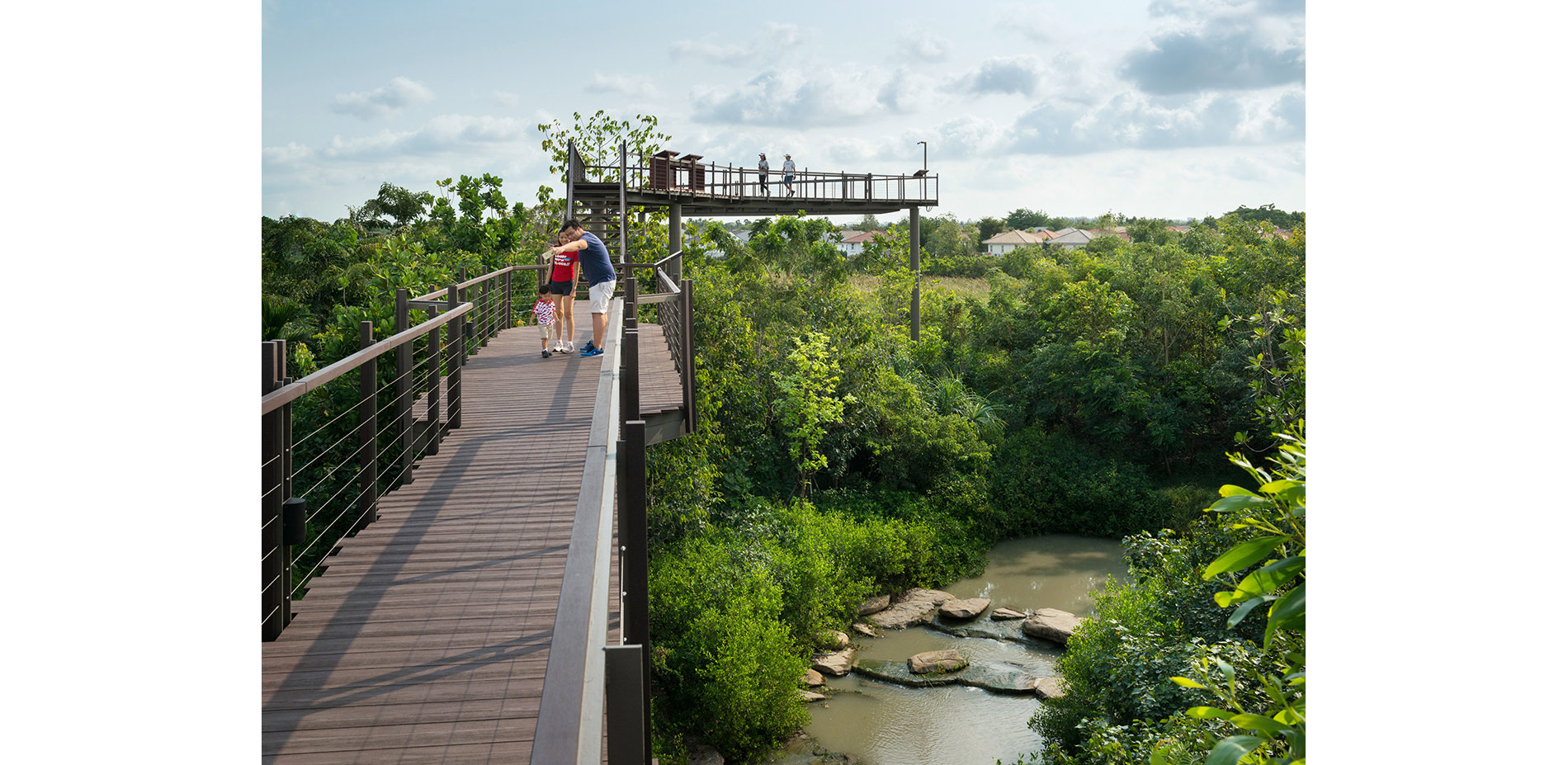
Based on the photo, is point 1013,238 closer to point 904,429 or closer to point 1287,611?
point 904,429

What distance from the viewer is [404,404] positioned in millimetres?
5512

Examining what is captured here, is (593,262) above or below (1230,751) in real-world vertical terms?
above

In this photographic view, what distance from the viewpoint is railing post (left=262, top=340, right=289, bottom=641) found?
3484 millimetres

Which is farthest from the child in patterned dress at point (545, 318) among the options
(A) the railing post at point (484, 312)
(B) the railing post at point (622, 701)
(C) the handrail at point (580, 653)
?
(B) the railing post at point (622, 701)

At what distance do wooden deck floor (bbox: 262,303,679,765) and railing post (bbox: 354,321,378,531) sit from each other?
0.31 ft

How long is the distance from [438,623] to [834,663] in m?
10.7

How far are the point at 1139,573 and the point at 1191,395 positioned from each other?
10912 mm

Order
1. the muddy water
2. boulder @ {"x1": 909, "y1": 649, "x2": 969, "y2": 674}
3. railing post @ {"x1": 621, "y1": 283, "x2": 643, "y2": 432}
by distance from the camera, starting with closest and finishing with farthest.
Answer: railing post @ {"x1": 621, "y1": 283, "x2": 643, "y2": 432} < the muddy water < boulder @ {"x1": 909, "y1": 649, "x2": 969, "y2": 674}

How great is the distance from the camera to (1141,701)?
8922mm

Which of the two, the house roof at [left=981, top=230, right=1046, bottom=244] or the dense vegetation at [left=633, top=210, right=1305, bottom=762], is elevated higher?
the house roof at [left=981, top=230, right=1046, bottom=244]

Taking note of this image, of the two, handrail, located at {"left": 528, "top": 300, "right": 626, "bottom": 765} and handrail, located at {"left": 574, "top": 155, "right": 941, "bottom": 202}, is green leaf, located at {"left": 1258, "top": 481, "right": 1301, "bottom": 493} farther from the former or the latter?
handrail, located at {"left": 574, "top": 155, "right": 941, "bottom": 202}

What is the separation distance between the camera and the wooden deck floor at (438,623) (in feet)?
9.29

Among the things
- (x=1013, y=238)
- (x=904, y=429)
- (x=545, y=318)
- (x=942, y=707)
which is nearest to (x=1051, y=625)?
(x=942, y=707)

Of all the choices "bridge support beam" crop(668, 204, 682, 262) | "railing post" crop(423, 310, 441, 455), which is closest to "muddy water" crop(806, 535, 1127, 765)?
"railing post" crop(423, 310, 441, 455)
